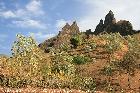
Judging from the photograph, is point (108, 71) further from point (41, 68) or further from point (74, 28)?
point (74, 28)

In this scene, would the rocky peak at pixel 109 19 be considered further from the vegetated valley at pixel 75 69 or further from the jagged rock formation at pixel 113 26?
the vegetated valley at pixel 75 69

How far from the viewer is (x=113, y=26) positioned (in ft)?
272

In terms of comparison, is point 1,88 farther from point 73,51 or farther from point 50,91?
point 73,51

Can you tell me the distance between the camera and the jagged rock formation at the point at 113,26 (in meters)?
79.5

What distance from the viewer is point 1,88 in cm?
2461

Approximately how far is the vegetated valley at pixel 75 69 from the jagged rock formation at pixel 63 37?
1.31 m

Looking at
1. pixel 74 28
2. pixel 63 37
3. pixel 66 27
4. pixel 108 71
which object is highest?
pixel 66 27

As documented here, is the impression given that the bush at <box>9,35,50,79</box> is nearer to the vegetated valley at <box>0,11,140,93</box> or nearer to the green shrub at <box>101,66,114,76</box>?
the vegetated valley at <box>0,11,140,93</box>

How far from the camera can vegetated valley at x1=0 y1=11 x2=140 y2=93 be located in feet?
92.1

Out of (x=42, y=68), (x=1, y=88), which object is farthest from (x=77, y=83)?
(x=1, y=88)

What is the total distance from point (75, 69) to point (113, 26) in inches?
1727

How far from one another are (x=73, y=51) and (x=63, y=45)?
5.77 metres

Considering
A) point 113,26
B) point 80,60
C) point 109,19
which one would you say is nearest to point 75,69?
point 80,60

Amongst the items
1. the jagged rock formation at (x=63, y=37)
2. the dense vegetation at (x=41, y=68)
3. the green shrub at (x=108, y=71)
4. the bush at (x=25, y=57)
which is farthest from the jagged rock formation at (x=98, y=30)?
the bush at (x=25, y=57)
